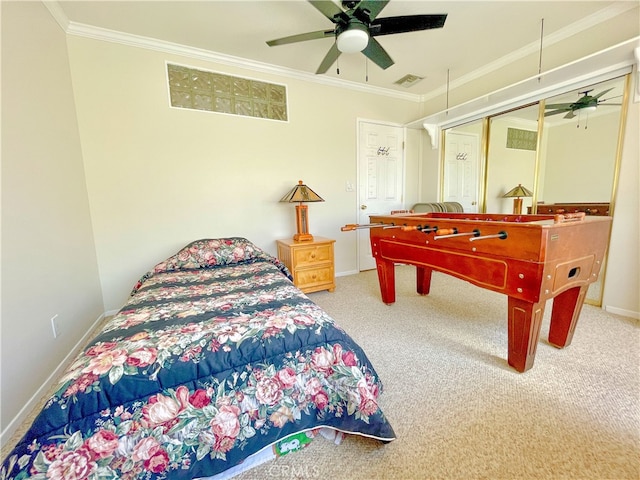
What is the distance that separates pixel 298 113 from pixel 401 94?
5.41ft

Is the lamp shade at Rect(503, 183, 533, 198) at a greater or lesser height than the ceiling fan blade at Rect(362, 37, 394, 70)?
lesser

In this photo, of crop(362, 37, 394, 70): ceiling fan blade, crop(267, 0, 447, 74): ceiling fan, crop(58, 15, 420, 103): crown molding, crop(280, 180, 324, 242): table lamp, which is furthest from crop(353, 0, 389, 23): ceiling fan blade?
crop(280, 180, 324, 242): table lamp

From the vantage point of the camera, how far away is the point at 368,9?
5.58 feet

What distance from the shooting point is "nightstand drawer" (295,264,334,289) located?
2742mm

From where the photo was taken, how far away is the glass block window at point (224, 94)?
2.50 metres

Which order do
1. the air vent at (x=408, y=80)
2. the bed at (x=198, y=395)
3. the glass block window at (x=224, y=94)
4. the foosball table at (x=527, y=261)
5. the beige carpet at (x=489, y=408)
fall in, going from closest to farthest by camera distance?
the bed at (x=198, y=395), the beige carpet at (x=489, y=408), the foosball table at (x=527, y=261), the glass block window at (x=224, y=94), the air vent at (x=408, y=80)

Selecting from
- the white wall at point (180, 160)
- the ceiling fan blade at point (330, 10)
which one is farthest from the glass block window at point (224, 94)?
the ceiling fan blade at point (330, 10)

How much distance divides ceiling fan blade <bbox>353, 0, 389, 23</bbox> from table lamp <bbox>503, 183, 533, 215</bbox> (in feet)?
7.89

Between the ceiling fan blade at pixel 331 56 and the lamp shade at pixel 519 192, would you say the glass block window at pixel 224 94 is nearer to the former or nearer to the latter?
the ceiling fan blade at pixel 331 56

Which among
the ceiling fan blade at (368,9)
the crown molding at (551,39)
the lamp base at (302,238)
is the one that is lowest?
the lamp base at (302,238)

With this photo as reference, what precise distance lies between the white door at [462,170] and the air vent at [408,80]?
2.85 feet

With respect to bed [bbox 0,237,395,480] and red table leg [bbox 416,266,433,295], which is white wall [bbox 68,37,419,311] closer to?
red table leg [bbox 416,266,433,295]

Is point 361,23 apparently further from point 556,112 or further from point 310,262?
point 556,112

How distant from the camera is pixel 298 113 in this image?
3.03 metres
